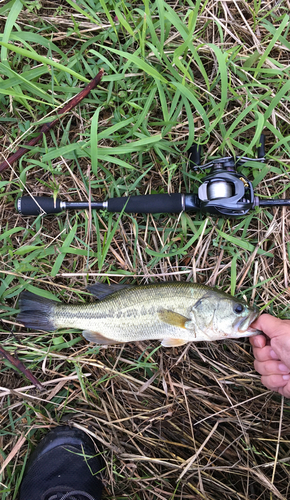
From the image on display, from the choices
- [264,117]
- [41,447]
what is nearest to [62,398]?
[41,447]

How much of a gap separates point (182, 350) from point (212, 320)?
54 cm

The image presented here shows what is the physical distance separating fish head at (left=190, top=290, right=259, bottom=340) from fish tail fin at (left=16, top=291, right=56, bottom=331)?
1.37 meters

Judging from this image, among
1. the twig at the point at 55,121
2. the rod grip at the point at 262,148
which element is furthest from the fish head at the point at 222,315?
the twig at the point at 55,121

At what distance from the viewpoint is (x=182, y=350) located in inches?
125

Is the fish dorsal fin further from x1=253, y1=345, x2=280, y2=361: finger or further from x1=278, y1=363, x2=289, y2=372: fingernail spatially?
x1=278, y1=363, x2=289, y2=372: fingernail

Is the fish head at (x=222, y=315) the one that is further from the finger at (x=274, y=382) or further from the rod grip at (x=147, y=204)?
the rod grip at (x=147, y=204)

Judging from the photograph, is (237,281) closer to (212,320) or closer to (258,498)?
(212,320)

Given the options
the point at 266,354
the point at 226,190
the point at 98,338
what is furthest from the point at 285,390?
the point at 226,190

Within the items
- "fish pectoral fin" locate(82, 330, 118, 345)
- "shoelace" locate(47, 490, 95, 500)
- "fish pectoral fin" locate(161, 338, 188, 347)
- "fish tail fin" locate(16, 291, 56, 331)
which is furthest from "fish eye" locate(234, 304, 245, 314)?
"shoelace" locate(47, 490, 95, 500)

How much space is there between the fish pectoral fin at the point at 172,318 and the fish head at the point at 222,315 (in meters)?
0.10

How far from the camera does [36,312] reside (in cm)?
315

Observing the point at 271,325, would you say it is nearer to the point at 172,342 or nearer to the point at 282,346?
the point at 282,346

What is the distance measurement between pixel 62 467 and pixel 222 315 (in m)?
2.14

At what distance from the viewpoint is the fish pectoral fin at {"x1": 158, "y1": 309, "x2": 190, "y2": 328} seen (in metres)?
2.88
